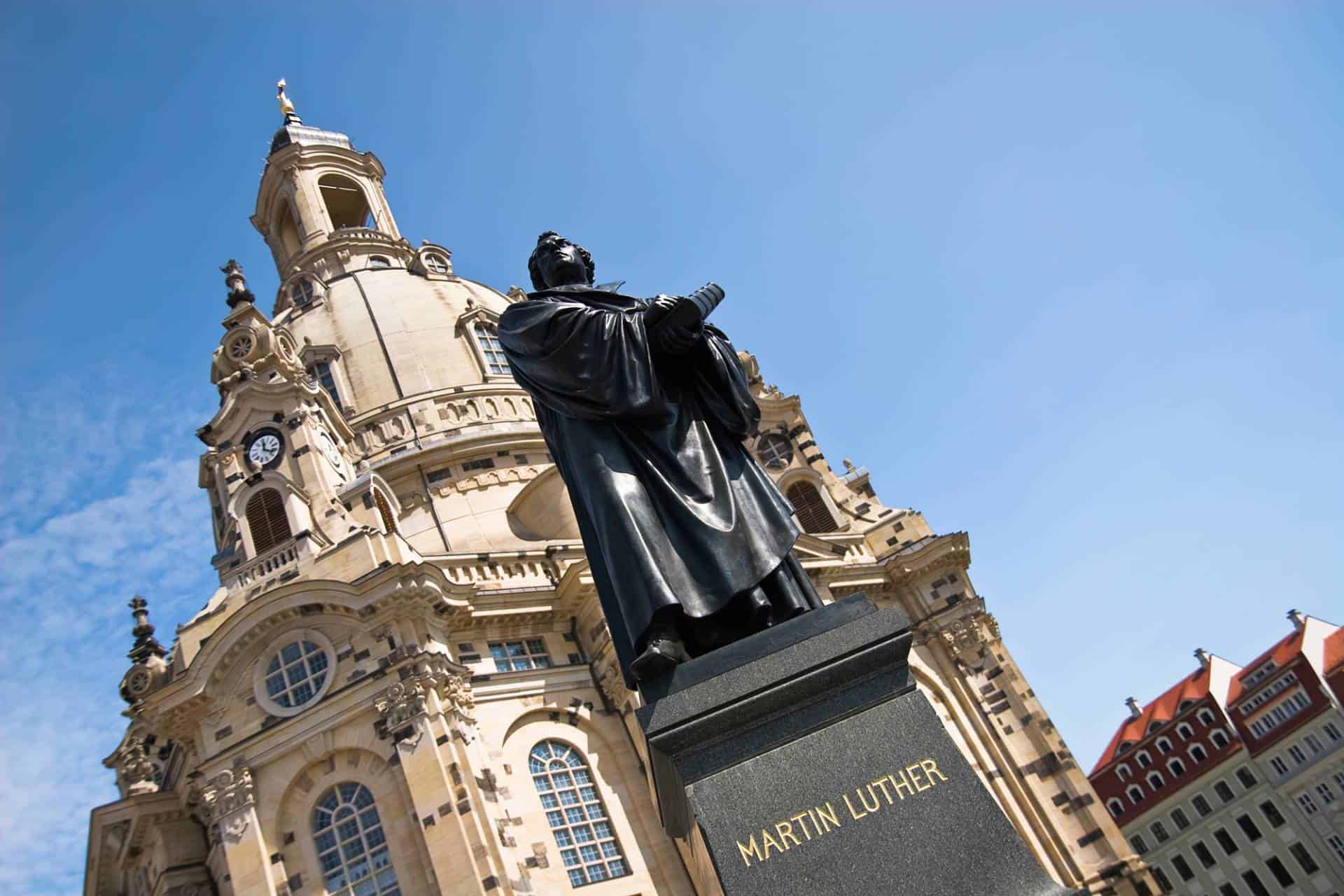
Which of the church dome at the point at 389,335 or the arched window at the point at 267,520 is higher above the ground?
the church dome at the point at 389,335

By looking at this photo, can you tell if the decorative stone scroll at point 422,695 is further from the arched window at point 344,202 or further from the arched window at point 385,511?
the arched window at point 344,202

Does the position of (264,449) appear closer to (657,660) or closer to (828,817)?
(657,660)

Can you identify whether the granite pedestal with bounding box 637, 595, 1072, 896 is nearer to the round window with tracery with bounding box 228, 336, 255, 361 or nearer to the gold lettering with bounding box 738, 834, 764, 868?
the gold lettering with bounding box 738, 834, 764, 868

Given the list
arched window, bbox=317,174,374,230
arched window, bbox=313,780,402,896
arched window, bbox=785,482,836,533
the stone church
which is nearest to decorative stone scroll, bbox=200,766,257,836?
the stone church

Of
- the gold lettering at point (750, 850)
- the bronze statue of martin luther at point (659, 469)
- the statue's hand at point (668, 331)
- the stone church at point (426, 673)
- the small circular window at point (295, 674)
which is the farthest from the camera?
the small circular window at point (295, 674)

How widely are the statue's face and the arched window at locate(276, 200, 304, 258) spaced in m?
56.8

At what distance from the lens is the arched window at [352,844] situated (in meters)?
24.5

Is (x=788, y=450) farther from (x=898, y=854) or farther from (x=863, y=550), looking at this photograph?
(x=898, y=854)

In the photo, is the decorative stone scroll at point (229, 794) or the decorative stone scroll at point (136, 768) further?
the decorative stone scroll at point (136, 768)

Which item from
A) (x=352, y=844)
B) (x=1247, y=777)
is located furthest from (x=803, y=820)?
(x=1247, y=777)

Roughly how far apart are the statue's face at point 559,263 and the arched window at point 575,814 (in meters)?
20.1

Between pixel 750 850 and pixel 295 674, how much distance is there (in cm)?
2397

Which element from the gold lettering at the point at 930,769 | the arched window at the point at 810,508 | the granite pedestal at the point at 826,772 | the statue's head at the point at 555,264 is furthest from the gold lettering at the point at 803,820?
the arched window at the point at 810,508

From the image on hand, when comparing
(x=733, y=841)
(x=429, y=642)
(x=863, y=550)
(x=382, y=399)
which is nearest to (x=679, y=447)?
(x=733, y=841)
